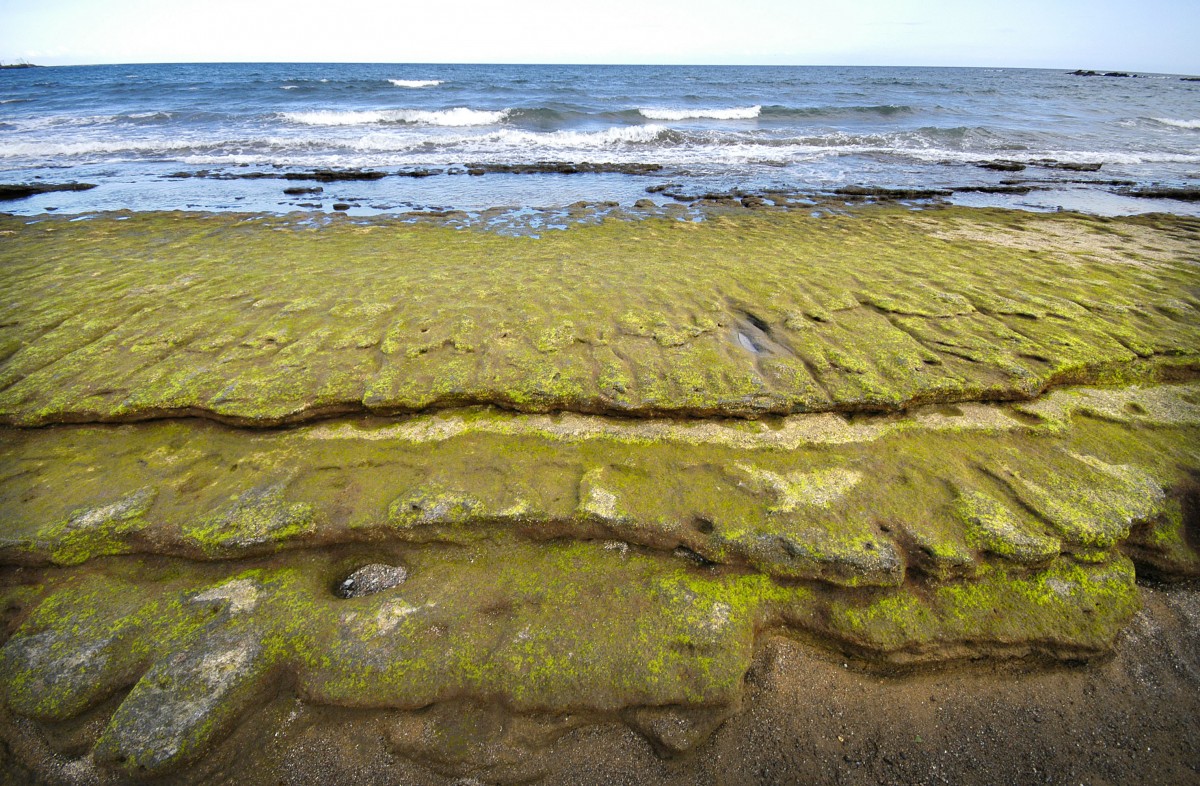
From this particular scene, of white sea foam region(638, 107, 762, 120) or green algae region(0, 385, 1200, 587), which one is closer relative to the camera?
green algae region(0, 385, 1200, 587)

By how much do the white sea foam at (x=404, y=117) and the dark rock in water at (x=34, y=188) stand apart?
1387cm

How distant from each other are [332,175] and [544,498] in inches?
595

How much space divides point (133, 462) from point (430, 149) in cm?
1959

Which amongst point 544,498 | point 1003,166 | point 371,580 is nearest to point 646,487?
point 544,498

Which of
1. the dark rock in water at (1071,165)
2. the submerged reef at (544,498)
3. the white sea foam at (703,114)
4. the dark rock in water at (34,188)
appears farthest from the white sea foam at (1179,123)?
the dark rock in water at (34,188)

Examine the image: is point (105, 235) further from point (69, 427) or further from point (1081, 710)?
point (1081, 710)

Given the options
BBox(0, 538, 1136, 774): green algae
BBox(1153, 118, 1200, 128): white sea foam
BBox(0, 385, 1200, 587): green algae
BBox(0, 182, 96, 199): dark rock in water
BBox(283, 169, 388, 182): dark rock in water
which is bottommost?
BBox(0, 538, 1136, 774): green algae

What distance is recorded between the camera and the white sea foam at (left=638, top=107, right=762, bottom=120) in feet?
95.0

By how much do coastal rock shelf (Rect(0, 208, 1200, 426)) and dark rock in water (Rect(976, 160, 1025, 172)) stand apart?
10.4 meters

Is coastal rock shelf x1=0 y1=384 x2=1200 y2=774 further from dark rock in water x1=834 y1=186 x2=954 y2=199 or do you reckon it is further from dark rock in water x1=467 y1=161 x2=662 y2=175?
dark rock in water x1=467 y1=161 x2=662 y2=175

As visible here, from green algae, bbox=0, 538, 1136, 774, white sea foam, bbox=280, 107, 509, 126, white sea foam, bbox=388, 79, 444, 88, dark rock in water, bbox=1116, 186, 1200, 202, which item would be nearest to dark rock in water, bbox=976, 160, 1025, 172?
dark rock in water, bbox=1116, 186, 1200, 202

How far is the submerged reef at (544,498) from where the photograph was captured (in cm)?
275

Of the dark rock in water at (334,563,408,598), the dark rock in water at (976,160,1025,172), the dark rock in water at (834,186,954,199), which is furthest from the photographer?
the dark rock in water at (976,160,1025,172)

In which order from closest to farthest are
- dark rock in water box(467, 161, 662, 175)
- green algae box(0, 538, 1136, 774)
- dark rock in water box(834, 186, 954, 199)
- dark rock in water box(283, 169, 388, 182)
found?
green algae box(0, 538, 1136, 774)
dark rock in water box(834, 186, 954, 199)
dark rock in water box(283, 169, 388, 182)
dark rock in water box(467, 161, 662, 175)
